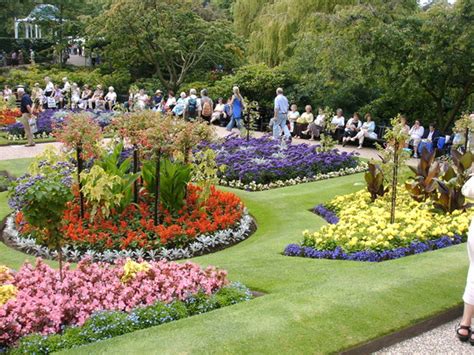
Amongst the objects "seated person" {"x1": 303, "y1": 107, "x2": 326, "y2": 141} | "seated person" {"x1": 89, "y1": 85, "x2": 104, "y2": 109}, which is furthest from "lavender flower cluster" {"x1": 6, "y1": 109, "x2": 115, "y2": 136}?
"seated person" {"x1": 303, "y1": 107, "x2": 326, "y2": 141}

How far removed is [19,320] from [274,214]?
264 inches

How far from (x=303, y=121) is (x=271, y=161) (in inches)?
243

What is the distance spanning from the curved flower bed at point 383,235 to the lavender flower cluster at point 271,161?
172 inches

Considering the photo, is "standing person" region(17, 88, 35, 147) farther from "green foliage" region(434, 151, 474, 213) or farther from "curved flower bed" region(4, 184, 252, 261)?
"green foliage" region(434, 151, 474, 213)

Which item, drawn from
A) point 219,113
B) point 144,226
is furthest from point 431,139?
point 144,226

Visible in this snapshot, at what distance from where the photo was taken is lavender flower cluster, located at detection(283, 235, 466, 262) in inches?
330

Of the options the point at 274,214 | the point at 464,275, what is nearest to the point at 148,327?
the point at 464,275

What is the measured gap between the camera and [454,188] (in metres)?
10.3

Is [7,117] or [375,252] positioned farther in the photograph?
[7,117]

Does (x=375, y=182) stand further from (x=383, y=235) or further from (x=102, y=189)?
(x=102, y=189)

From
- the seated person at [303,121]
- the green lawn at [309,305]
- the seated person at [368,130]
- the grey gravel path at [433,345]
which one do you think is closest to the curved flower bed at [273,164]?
the seated person at [368,130]

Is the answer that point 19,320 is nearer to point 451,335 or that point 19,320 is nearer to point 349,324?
point 349,324

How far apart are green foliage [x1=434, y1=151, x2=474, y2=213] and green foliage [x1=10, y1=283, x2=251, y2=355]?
5101 millimetres

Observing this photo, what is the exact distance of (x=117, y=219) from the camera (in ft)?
32.9
